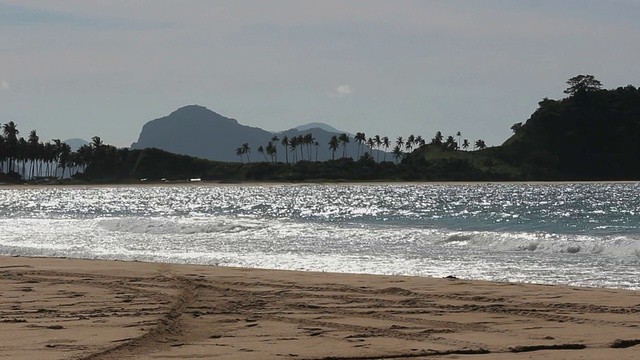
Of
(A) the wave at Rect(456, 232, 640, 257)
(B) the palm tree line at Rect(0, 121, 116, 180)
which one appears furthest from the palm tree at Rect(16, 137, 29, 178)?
(A) the wave at Rect(456, 232, 640, 257)

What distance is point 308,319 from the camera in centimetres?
1080

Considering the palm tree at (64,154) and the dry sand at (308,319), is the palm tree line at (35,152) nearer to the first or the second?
the palm tree at (64,154)

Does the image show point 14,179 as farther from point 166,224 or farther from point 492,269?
point 492,269

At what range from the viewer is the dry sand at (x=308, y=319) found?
870cm

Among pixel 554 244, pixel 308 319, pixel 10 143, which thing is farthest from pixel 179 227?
pixel 10 143

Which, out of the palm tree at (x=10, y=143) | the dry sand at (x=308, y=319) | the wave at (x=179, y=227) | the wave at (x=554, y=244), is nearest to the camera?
the dry sand at (x=308, y=319)

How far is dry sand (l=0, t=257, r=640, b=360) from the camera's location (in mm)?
8695

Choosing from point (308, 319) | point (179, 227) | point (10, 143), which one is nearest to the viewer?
point (308, 319)

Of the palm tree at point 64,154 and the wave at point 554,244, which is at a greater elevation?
the palm tree at point 64,154

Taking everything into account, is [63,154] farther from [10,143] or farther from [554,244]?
[554,244]

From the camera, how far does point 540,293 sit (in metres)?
13.6

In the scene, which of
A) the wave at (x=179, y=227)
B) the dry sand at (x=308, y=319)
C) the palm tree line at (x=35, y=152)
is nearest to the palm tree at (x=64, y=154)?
the palm tree line at (x=35, y=152)

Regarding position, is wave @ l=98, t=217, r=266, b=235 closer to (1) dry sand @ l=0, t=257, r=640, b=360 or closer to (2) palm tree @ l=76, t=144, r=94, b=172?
(1) dry sand @ l=0, t=257, r=640, b=360

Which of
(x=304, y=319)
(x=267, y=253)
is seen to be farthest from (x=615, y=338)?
(x=267, y=253)
